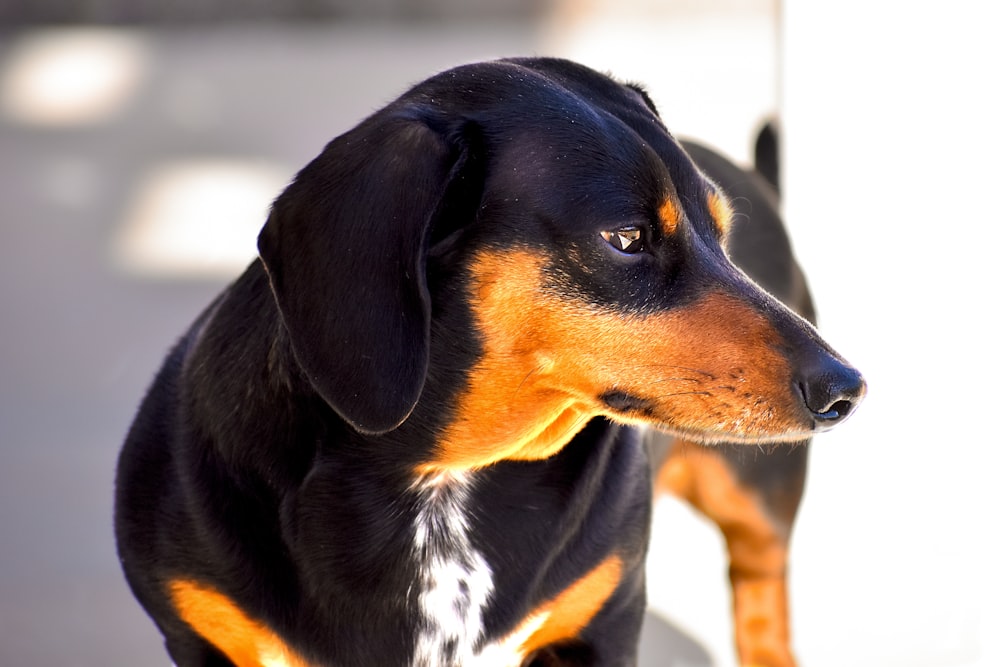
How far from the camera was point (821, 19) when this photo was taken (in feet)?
9.26

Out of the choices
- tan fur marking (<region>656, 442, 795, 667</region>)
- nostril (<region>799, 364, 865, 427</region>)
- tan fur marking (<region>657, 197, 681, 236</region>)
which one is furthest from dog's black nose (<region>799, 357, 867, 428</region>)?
tan fur marking (<region>656, 442, 795, 667</region>)

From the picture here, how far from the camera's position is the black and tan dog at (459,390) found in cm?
150

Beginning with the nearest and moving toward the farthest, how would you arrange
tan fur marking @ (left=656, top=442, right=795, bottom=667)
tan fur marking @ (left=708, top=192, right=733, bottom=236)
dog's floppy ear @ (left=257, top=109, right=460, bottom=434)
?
dog's floppy ear @ (left=257, top=109, right=460, bottom=434) → tan fur marking @ (left=708, top=192, right=733, bottom=236) → tan fur marking @ (left=656, top=442, right=795, bottom=667)

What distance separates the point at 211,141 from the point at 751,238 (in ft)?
8.88

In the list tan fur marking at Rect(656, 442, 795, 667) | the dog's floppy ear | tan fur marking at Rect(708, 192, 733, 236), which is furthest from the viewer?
tan fur marking at Rect(656, 442, 795, 667)

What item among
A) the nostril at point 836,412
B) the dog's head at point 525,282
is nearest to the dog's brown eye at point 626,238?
the dog's head at point 525,282

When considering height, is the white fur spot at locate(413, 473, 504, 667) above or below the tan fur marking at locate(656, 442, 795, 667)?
above

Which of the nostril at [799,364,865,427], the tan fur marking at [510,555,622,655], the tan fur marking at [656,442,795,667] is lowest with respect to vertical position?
the tan fur marking at [656,442,795,667]

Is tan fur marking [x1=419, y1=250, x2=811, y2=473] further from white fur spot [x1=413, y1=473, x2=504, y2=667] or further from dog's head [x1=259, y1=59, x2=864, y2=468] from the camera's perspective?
white fur spot [x1=413, y1=473, x2=504, y2=667]

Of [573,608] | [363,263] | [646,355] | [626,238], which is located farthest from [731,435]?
[363,263]

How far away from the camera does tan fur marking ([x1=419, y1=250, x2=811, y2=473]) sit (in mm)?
1510

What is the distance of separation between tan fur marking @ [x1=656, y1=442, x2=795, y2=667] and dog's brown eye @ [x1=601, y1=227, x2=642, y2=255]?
0.89 metres

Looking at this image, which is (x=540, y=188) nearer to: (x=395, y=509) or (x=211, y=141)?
(x=395, y=509)

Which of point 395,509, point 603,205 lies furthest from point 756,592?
point 603,205
